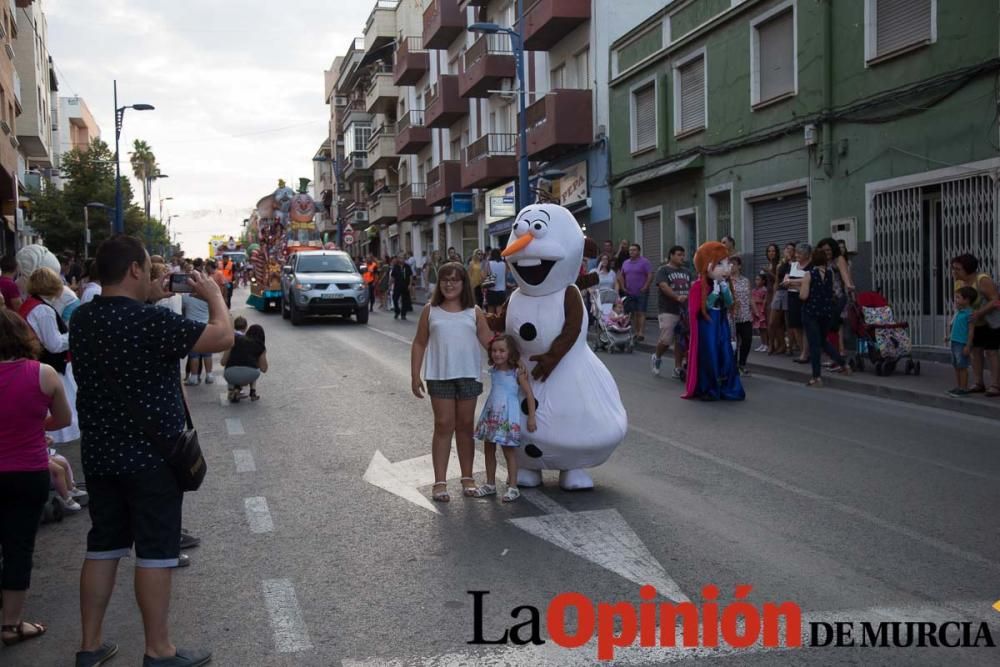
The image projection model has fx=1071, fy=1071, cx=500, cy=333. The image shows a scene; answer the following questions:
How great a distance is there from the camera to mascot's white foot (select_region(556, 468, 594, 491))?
7094 millimetres

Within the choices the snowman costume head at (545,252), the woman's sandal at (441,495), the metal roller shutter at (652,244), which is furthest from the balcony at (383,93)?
the woman's sandal at (441,495)

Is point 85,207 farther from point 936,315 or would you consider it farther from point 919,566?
point 919,566

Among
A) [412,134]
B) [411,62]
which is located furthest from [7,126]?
[411,62]

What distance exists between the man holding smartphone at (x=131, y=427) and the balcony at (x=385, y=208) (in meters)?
51.8

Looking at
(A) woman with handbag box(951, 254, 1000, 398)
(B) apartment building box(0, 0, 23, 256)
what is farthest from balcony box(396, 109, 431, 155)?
(A) woman with handbag box(951, 254, 1000, 398)

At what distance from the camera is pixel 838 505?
22.0 ft

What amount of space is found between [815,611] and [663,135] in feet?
67.3

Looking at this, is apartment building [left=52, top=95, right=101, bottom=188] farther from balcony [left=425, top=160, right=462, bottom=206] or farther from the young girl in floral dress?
the young girl in floral dress

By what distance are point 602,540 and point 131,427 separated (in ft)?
9.10

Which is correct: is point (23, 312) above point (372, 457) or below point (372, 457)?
above

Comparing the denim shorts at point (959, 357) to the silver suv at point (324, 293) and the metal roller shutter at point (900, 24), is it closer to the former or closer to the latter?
the metal roller shutter at point (900, 24)

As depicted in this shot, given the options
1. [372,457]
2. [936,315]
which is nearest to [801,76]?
[936,315]

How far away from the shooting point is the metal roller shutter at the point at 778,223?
19.0 metres

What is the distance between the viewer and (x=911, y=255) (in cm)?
1580
